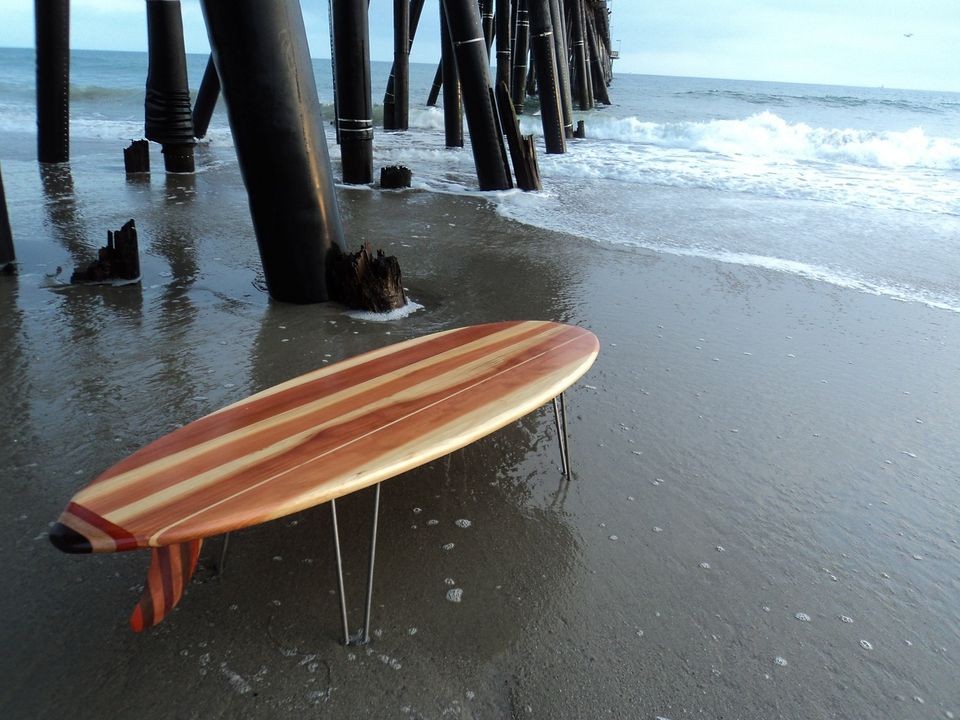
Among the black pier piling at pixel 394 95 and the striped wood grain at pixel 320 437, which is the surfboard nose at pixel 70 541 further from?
the black pier piling at pixel 394 95

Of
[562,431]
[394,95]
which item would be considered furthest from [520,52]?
[562,431]

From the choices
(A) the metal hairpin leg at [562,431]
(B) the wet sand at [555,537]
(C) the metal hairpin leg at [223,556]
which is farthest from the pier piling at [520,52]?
(C) the metal hairpin leg at [223,556]

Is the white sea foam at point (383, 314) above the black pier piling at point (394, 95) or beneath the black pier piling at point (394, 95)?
beneath

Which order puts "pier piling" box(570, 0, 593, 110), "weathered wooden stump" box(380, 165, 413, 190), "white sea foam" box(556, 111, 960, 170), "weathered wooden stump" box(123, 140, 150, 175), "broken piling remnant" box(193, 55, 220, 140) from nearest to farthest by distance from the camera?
"weathered wooden stump" box(380, 165, 413, 190) < "weathered wooden stump" box(123, 140, 150, 175) < "broken piling remnant" box(193, 55, 220, 140) < "white sea foam" box(556, 111, 960, 170) < "pier piling" box(570, 0, 593, 110)

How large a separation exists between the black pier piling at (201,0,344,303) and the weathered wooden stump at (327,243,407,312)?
0.27 feet

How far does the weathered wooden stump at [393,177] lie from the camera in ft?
24.2

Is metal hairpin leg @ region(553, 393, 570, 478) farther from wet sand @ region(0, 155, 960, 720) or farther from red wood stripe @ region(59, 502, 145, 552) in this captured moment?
red wood stripe @ region(59, 502, 145, 552)

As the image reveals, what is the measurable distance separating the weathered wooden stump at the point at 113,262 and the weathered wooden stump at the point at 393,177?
3.47 m

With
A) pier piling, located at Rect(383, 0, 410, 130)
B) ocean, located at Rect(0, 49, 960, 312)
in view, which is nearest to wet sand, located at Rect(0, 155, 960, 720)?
ocean, located at Rect(0, 49, 960, 312)

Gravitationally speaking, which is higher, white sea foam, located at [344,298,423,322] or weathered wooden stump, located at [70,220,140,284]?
weathered wooden stump, located at [70,220,140,284]

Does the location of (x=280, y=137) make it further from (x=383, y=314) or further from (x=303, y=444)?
(x=303, y=444)

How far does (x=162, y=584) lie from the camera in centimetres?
161

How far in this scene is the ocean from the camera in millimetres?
5453

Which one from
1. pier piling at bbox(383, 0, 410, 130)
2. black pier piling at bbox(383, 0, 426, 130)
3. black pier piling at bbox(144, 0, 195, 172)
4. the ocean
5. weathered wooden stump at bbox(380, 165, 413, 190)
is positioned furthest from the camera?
black pier piling at bbox(383, 0, 426, 130)
